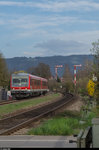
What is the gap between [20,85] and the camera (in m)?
43.4

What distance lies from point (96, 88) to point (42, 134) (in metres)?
2.90

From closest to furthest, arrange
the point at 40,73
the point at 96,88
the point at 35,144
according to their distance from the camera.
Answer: the point at 35,144, the point at 96,88, the point at 40,73

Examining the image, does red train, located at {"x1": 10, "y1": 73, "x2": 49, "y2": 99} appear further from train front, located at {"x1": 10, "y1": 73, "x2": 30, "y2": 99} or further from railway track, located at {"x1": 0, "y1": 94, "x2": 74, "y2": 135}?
railway track, located at {"x1": 0, "y1": 94, "x2": 74, "y2": 135}

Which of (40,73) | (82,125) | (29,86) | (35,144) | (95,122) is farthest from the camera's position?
(40,73)

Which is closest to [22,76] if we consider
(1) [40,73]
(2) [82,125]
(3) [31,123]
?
(3) [31,123]

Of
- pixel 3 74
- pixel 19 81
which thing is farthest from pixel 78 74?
pixel 19 81

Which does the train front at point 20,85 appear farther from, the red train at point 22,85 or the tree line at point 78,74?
the tree line at point 78,74

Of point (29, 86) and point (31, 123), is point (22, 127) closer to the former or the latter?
point (31, 123)

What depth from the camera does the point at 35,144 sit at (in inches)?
399

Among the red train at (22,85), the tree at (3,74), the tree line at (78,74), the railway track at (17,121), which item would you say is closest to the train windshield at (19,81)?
the red train at (22,85)

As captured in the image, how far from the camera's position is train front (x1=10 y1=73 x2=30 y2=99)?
42759 mm

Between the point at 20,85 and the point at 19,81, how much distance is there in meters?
0.54

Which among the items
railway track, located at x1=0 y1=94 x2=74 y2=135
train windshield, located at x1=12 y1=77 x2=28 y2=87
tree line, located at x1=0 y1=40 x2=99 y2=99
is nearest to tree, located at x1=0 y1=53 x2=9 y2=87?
tree line, located at x1=0 y1=40 x2=99 y2=99

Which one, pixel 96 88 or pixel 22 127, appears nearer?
pixel 96 88
